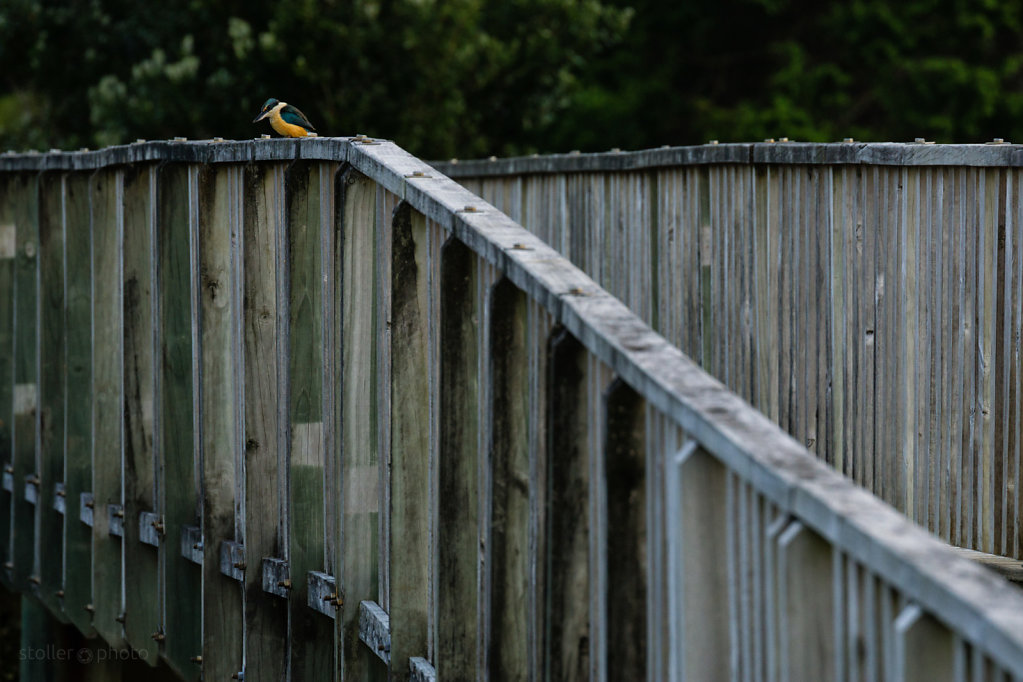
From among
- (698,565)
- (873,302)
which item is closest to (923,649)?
(698,565)

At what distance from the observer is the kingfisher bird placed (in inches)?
255

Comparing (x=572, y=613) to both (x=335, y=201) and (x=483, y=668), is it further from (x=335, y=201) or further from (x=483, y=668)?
(x=335, y=201)

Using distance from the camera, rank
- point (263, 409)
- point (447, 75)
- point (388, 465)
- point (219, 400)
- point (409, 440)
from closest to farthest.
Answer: point (409, 440)
point (388, 465)
point (263, 409)
point (219, 400)
point (447, 75)

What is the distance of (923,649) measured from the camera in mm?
2172

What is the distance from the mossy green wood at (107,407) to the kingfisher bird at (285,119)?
780 mm

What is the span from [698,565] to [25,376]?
653cm

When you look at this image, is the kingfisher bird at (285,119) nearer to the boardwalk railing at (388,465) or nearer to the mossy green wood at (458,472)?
the boardwalk railing at (388,465)

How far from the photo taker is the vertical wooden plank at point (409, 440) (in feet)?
13.9

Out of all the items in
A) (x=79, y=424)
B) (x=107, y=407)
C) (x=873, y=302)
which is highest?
(x=873, y=302)

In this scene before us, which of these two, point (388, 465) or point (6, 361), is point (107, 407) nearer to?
point (6, 361)

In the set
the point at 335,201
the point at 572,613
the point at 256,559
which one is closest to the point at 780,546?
the point at 572,613

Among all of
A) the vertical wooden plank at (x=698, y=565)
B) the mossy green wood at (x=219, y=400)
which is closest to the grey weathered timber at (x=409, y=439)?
the mossy green wood at (x=219, y=400)

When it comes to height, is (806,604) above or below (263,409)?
below

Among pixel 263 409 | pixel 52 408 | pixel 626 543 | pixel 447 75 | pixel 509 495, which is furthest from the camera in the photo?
pixel 447 75
